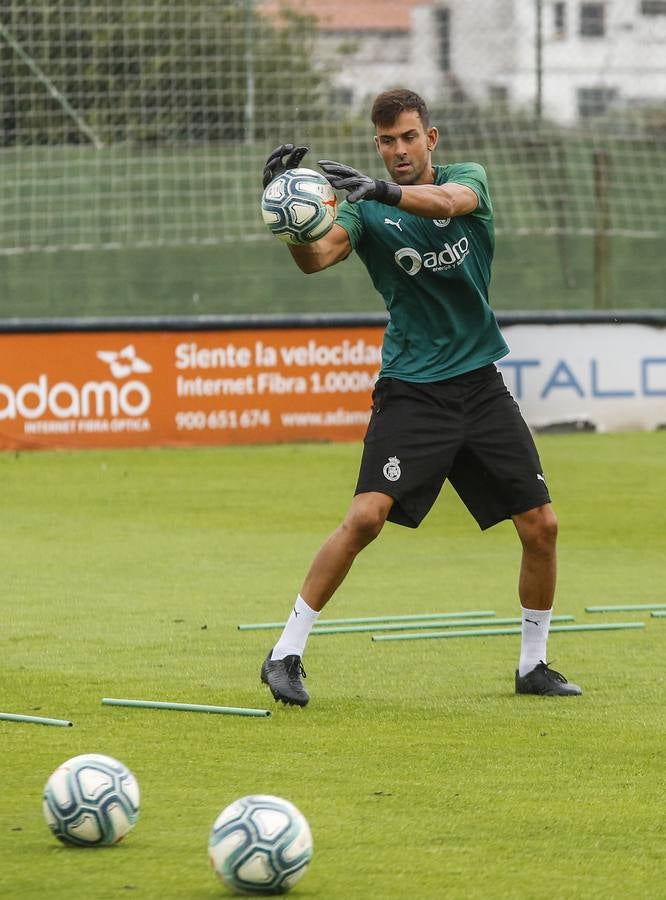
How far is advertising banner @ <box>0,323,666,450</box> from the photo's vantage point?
1589cm

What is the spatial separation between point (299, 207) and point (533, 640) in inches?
75.0

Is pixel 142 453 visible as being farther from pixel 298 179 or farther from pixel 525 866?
pixel 525 866

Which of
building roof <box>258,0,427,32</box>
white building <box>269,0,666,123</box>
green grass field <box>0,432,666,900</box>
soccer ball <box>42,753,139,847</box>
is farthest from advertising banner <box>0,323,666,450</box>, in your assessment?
soccer ball <box>42,753,139,847</box>

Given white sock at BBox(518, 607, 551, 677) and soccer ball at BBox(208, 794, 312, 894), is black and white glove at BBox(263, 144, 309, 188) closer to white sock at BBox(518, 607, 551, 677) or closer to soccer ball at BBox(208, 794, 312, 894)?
white sock at BBox(518, 607, 551, 677)

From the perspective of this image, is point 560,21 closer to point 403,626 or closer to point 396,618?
point 396,618

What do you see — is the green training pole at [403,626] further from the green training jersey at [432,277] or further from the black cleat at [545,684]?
the green training jersey at [432,277]

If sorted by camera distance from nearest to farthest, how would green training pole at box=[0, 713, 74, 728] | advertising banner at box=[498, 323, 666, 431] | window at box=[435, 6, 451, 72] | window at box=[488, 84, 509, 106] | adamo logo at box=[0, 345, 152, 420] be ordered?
1. green training pole at box=[0, 713, 74, 728]
2. adamo logo at box=[0, 345, 152, 420]
3. advertising banner at box=[498, 323, 666, 431]
4. window at box=[488, 84, 509, 106]
5. window at box=[435, 6, 451, 72]

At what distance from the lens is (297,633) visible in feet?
21.6

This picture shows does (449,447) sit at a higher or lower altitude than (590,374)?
higher

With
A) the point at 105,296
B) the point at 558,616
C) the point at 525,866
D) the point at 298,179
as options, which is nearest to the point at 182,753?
the point at 525,866

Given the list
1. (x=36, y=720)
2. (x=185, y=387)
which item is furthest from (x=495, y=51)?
(x=36, y=720)

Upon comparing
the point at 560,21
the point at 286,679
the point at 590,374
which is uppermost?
the point at 560,21

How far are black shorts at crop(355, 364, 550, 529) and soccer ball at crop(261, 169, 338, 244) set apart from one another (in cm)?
71

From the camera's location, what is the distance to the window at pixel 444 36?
21859 millimetres
